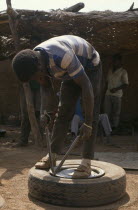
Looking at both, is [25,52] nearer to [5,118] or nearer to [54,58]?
[54,58]

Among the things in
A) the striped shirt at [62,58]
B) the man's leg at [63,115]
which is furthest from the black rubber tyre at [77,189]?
the striped shirt at [62,58]

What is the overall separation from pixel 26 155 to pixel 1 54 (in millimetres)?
3091

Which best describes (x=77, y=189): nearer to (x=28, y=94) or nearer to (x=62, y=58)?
(x=62, y=58)

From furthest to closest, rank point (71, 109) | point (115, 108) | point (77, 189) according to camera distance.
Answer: point (115, 108)
point (71, 109)
point (77, 189)

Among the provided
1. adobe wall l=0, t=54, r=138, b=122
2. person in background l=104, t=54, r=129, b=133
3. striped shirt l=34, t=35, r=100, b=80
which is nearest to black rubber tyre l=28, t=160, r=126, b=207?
striped shirt l=34, t=35, r=100, b=80

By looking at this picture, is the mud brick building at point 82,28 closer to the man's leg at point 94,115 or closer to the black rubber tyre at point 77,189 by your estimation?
the man's leg at point 94,115

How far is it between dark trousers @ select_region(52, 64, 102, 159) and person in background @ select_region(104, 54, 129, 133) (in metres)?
4.09

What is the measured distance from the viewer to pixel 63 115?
13.3ft

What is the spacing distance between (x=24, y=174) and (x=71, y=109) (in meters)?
1.26

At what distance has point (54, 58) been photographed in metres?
3.29

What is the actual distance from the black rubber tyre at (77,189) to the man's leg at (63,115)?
13.4 inches

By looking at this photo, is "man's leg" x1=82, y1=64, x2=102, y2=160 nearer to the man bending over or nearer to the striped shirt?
the man bending over

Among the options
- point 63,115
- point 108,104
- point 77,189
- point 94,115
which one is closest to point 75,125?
point 108,104

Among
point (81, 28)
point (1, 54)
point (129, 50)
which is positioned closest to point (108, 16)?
point (81, 28)
